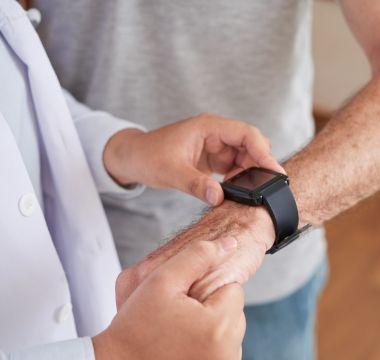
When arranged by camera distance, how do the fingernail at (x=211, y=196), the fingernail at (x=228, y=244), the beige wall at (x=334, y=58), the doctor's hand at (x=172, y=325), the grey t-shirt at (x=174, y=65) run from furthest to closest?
the beige wall at (x=334, y=58) → the grey t-shirt at (x=174, y=65) → the fingernail at (x=211, y=196) → the fingernail at (x=228, y=244) → the doctor's hand at (x=172, y=325)

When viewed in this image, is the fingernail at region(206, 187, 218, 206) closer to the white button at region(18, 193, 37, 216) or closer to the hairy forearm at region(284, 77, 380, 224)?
the hairy forearm at region(284, 77, 380, 224)

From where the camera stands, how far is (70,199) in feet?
2.86

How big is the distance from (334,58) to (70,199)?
2.30 metres

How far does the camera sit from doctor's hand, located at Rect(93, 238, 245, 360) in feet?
1.96

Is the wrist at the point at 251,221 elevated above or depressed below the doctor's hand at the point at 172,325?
below

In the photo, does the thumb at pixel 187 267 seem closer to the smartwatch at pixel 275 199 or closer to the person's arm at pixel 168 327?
the person's arm at pixel 168 327

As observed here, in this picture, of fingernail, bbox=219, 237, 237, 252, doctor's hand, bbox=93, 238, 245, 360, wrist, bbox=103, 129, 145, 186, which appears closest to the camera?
doctor's hand, bbox=93, 238, 245, 360

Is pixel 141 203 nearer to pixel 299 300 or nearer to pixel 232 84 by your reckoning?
pixel 232 84

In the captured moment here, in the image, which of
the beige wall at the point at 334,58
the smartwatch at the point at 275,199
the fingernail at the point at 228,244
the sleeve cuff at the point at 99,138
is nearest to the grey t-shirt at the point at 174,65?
the sleeve cuff at the point at 99,138

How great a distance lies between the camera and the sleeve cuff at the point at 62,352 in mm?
625

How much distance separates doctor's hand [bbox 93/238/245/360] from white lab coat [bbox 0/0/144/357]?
0.65ft

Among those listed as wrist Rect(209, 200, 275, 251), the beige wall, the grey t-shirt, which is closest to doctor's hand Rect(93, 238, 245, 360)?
wrist Rect(209, 200, 275, 251)

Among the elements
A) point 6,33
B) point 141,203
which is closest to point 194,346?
point 6,33

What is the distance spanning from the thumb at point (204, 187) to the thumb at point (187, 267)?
0.45 feet
